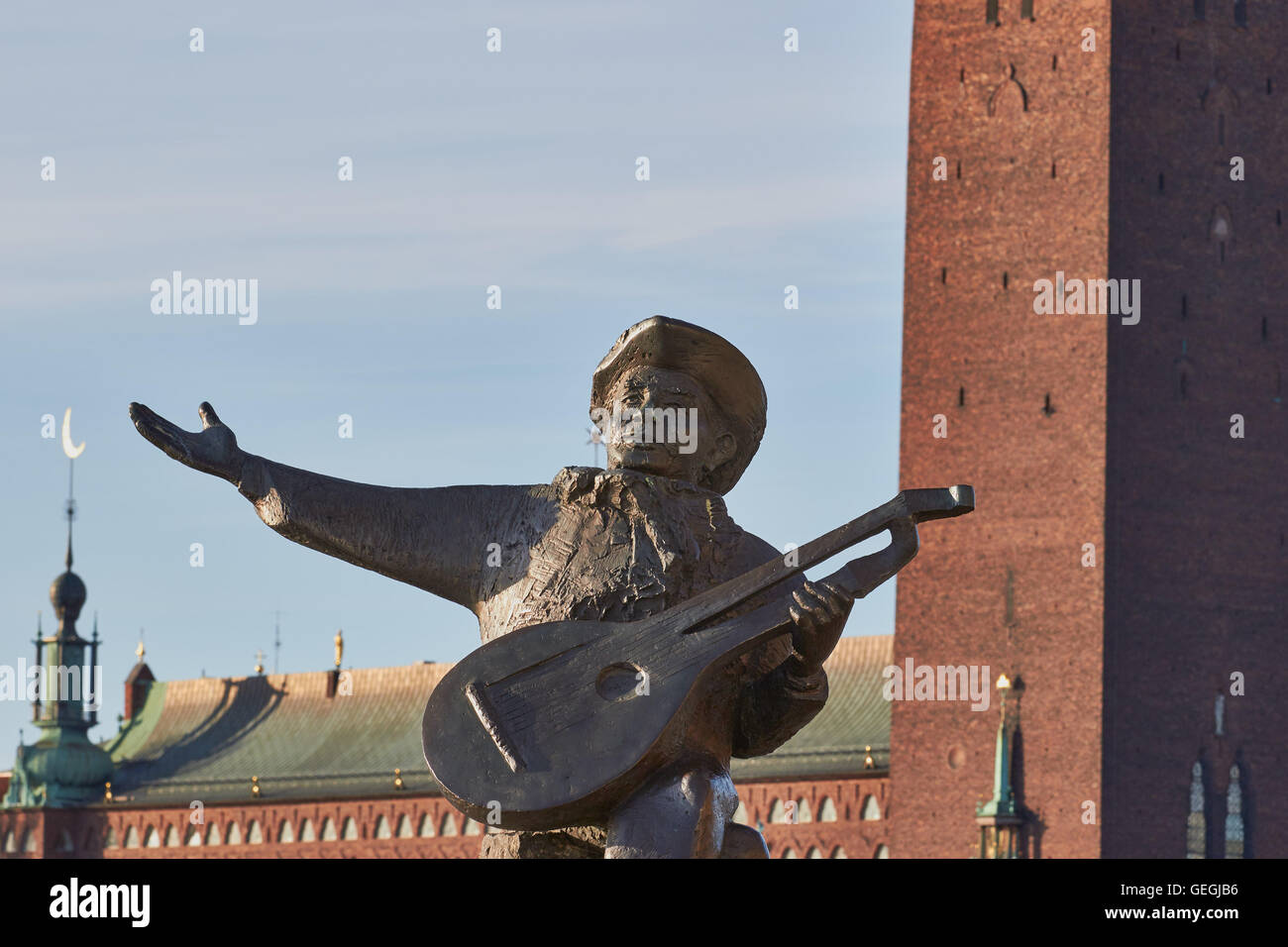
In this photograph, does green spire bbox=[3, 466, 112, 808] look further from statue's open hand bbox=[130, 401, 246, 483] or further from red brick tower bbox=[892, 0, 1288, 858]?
statue's open hand bbox=[130, 401, 246, 483]

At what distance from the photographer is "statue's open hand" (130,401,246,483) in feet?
21.4

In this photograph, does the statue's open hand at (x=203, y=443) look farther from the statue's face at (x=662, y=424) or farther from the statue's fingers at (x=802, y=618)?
the statue's fingers at (x=802, y=618)

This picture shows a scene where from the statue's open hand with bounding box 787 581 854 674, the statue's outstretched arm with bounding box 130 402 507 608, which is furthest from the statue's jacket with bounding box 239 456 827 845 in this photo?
the statue's open hand with bounding box 787 581 854 674

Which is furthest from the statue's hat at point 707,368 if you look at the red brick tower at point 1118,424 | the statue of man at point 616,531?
the red brick tower at point 1118,424

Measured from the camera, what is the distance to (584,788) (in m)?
6.21

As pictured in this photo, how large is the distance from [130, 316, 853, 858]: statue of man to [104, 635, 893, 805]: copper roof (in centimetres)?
6538

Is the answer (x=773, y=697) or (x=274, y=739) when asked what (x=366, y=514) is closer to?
(x=773, y=697)

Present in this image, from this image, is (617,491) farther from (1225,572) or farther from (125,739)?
(125,739)

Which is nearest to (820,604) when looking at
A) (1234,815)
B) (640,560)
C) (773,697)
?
(773,697)

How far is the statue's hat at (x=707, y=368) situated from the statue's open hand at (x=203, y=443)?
823 millimetres

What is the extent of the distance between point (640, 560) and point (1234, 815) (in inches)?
1685
